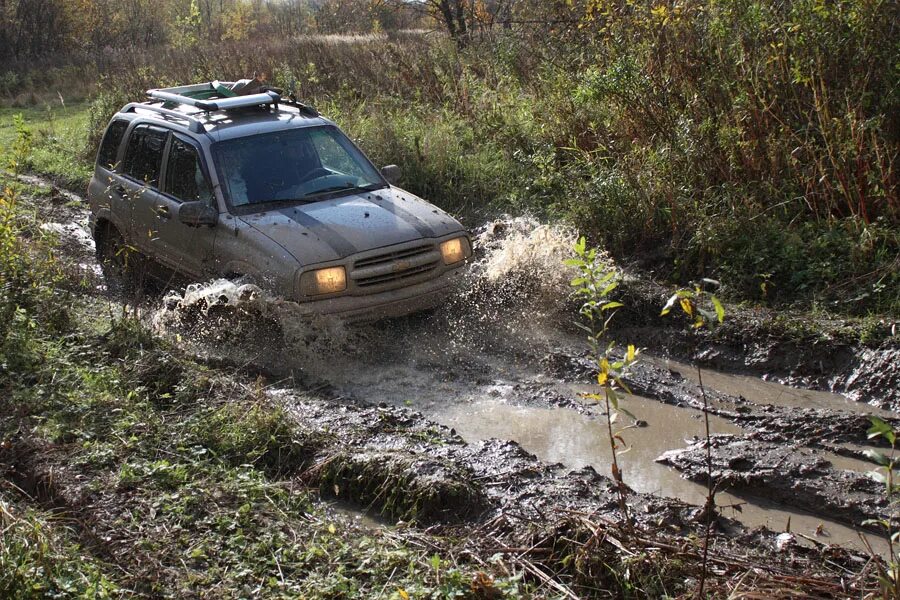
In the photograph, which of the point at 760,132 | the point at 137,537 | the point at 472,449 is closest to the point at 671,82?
the point at 760,132

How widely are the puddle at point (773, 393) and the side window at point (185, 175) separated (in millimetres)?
4047

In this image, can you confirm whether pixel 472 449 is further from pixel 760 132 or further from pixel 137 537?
pixel 760 132

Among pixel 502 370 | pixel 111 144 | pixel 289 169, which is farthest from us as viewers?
pixel 111 144

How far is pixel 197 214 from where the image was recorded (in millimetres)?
7375

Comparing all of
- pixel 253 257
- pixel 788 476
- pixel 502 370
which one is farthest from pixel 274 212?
pixel 788 476

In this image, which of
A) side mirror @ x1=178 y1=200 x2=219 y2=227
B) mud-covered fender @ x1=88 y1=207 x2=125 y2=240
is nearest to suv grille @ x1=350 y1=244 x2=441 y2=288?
side mirror @ x1=178 y1=200 x2=219 y2=227

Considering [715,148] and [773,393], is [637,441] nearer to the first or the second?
[773,393]

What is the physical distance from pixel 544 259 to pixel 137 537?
4605 millimetres

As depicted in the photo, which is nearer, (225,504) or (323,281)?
(225,504)

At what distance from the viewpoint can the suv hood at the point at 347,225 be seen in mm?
7031

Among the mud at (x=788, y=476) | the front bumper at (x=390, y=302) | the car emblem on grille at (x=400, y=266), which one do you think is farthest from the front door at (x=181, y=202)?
the mud at (x=788, y=476)

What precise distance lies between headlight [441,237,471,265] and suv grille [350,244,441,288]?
0.09m

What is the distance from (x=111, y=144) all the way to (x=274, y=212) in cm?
274

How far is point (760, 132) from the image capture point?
8891 mm
